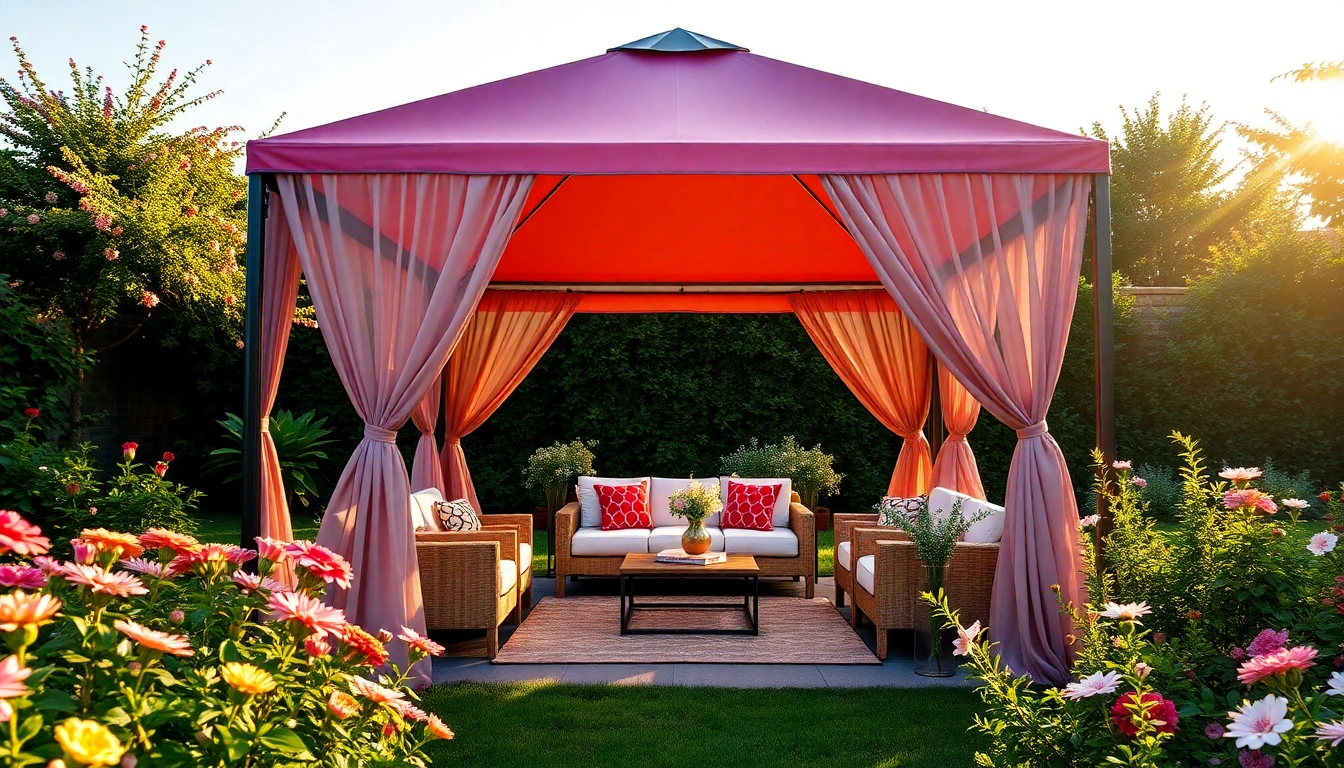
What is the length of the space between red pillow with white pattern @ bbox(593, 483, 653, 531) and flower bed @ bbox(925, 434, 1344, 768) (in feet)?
15.0

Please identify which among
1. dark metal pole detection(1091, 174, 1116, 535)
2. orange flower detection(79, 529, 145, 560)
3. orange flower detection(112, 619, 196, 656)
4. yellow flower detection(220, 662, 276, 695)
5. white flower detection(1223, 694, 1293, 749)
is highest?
dark metal pole detection(1091, 174, 1116, 535)

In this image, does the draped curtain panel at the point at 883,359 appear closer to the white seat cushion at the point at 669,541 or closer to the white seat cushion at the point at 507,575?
the white seat cushion at the point at 669,541

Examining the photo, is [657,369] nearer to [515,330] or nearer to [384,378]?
[515,330]

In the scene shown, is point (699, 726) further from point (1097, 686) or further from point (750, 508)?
point (750, 508)

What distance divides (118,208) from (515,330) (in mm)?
4521

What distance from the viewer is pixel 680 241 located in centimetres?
734

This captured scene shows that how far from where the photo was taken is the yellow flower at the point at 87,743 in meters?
1.01

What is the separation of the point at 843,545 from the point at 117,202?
7926mm

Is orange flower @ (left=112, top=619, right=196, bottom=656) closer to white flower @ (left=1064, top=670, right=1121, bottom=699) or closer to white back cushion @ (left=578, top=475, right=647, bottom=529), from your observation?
white flower @ (left=1064, top=670, right=1121, bottom=699)

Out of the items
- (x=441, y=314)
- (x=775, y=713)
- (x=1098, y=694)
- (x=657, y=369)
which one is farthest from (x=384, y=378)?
(x=657, y=369)

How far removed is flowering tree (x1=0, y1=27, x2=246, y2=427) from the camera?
9.55m

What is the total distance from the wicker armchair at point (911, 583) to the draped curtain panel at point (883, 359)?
8.22 feet

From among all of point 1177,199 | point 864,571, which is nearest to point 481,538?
point 864,571

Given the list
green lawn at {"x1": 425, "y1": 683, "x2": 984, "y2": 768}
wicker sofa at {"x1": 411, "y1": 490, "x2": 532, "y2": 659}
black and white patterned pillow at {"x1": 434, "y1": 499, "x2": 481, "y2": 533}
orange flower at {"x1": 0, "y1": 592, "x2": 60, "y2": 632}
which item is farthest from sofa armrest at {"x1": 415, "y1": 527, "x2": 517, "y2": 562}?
orange flower at {"x1": 0, "y1": 592, "x2": 60, "y2": 632}
